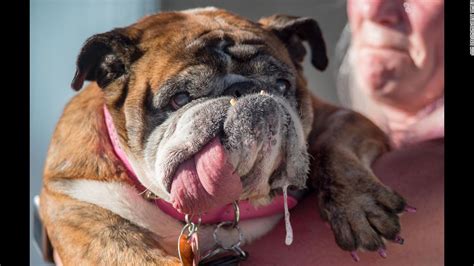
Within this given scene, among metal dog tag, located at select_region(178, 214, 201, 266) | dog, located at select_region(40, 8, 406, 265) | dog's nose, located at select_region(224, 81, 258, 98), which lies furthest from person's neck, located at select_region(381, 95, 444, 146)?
metal dog tag, located at select_region(178, 214, 201, 266)

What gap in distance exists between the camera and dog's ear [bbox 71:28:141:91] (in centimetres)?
109

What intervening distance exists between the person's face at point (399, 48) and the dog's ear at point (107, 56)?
1.53 ft

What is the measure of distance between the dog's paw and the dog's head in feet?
0.41

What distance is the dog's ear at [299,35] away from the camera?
1192 mm

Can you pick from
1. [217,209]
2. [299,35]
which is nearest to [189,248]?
[217,209]

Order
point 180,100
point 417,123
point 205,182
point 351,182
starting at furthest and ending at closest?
point 417,123
point 351,182
point 180,100
point 205,182

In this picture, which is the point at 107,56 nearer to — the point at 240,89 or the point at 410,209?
the point at 240,89

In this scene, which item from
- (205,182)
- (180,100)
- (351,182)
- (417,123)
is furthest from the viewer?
(417,123)

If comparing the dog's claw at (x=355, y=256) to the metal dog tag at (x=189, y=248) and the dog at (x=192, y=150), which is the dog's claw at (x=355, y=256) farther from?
the metal dog tag at (x=189, y=248)

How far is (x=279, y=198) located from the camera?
1121 mm

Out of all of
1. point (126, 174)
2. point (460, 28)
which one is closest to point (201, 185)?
point (126, 174)

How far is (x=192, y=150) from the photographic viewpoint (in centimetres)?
93

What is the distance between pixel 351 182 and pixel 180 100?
1.21 feet

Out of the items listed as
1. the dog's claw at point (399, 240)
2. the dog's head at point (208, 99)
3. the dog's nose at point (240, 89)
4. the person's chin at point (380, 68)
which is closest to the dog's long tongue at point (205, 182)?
the dog's head at point (208, 99)
